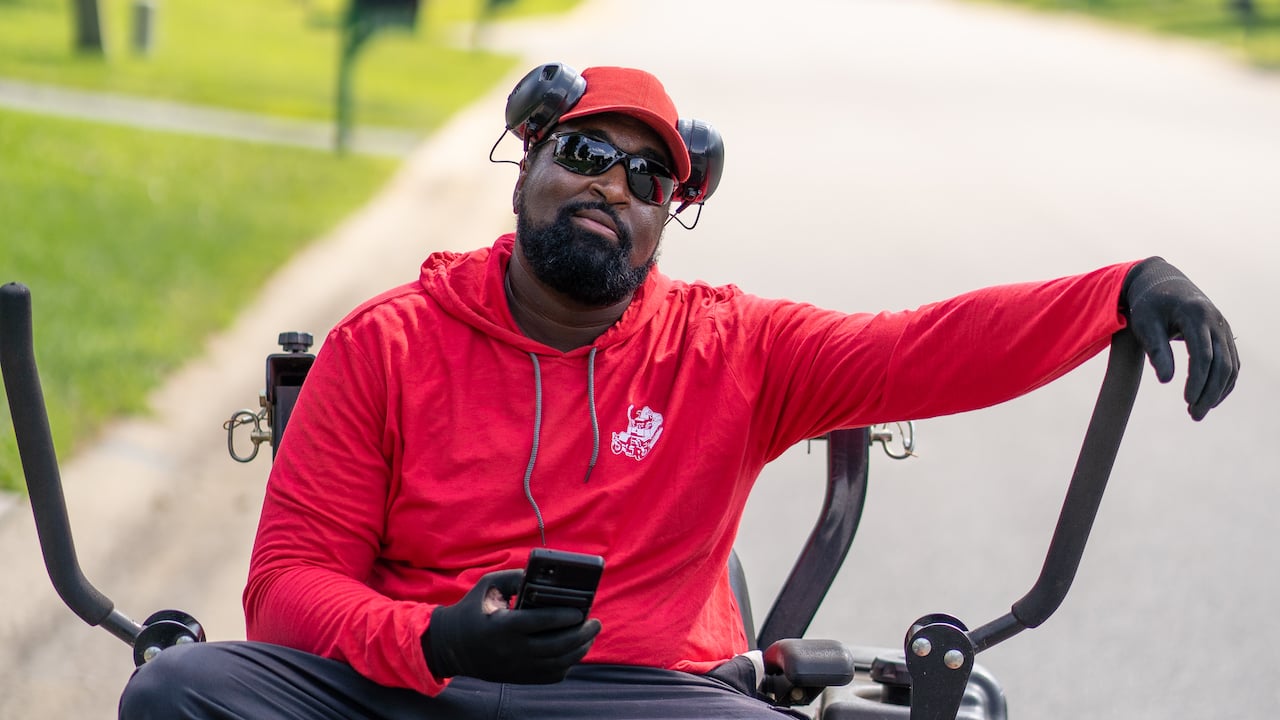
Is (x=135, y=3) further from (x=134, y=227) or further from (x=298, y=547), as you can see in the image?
(x=298, y=547)

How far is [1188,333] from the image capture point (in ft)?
8.80

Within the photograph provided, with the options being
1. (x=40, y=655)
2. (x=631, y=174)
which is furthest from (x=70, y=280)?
(x=631, y=174)

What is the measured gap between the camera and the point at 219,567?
554cm

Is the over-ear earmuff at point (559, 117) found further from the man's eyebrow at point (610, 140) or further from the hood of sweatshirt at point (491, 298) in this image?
the hood of sweatshirt at point (491, 298)

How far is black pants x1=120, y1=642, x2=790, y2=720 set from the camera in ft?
8.93

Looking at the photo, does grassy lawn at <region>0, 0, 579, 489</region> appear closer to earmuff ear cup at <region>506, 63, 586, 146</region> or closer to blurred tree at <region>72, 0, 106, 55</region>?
blurred tree at <region>72, 0, 106, 55</region>

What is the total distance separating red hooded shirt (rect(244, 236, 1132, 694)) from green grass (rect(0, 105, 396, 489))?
3210 millimetres

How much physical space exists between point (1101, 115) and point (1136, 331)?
2020 cm

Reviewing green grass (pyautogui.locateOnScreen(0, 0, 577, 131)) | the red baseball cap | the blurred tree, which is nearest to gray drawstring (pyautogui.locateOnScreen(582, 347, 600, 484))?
the red baseball cap

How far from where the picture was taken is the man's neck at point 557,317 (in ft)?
11.1

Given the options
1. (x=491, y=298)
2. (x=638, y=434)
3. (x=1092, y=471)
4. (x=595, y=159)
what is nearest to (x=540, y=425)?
(x=638, y=434)

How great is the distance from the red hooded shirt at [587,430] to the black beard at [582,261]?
0.29 feet

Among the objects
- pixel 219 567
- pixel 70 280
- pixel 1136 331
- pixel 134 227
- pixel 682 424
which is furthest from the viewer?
pixel 134 227

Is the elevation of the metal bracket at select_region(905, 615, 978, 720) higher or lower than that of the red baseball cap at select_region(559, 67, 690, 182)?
lower
